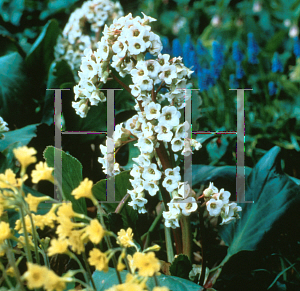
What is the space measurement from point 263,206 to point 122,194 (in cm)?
37

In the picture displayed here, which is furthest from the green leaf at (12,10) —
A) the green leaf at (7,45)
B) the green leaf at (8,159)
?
the green leaf at (8,159)

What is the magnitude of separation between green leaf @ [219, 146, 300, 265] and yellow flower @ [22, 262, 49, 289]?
2.00 ft

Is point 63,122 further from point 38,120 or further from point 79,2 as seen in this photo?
point 79,2

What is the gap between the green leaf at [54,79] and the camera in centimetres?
116

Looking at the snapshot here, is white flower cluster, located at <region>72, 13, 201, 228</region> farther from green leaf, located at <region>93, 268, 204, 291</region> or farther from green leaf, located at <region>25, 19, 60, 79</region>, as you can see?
green leaf, located at <region>25, 19, 60, 79</region>

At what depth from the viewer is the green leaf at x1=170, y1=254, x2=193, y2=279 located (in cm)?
69

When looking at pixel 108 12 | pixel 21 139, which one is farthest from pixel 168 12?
pixel 21 139

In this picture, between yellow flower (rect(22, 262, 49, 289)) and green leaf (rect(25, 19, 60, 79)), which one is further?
green leaf (rect(25, 19, 60, 79))

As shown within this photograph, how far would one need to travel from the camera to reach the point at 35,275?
1.08 feet

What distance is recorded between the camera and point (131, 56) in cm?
69

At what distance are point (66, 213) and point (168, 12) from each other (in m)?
4.17

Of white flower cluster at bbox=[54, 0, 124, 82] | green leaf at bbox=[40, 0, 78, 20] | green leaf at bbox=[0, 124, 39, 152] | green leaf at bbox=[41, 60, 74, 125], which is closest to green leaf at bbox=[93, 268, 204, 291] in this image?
green leaf at bbox=[0, 124, 39, 152]

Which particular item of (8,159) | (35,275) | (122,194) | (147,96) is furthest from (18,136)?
(35,275)

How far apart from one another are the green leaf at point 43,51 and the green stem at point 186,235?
953mm
